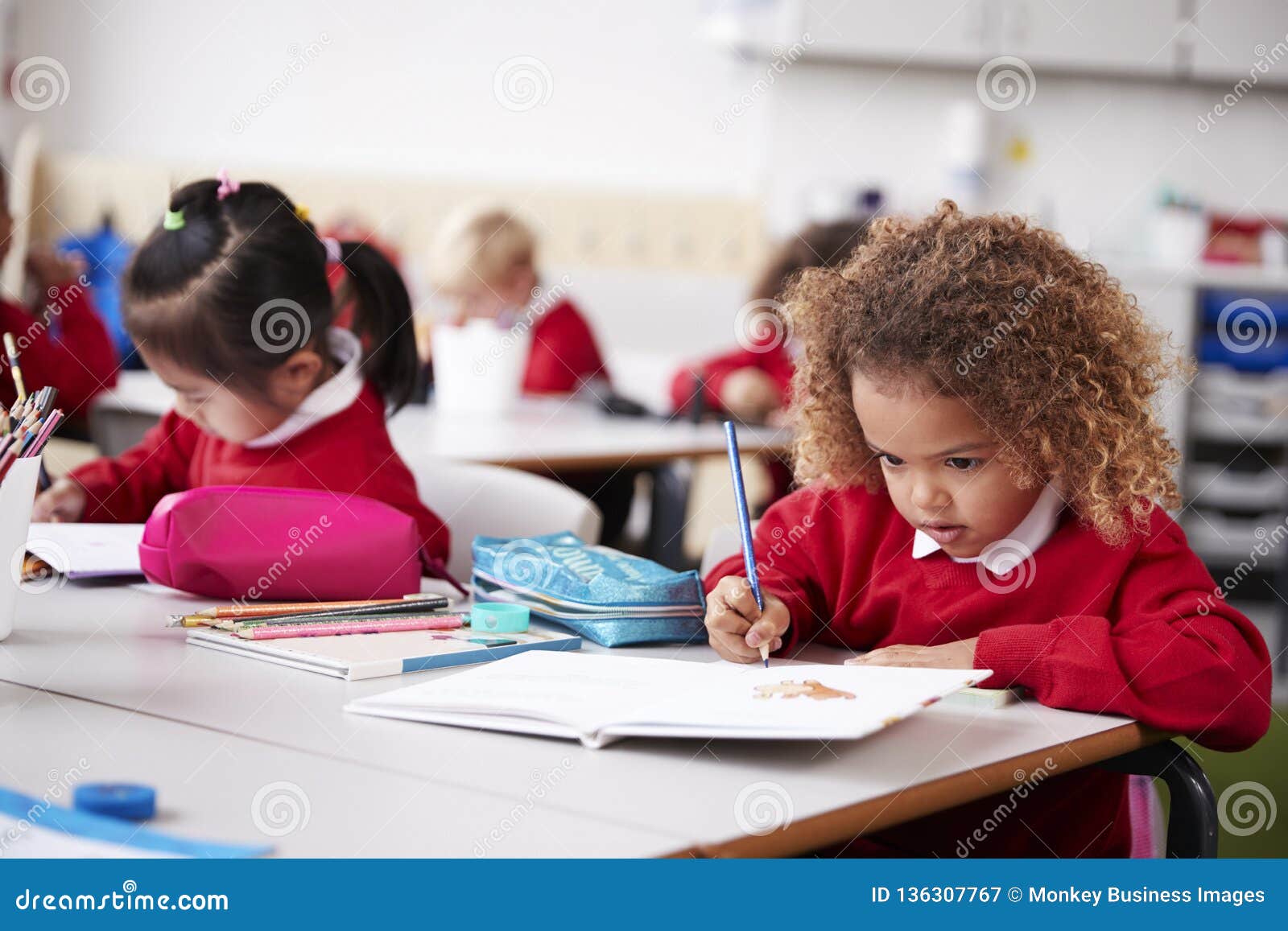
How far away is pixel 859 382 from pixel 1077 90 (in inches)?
172

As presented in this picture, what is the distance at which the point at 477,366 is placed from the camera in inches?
125

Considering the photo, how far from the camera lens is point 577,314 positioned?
12.8ft

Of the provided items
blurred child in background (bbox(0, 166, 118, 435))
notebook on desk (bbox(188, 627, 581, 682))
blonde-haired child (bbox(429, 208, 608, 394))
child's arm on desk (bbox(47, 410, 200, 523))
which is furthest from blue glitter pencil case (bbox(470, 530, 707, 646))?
blonde-haired child (bbox(429, 208, 608, 394))

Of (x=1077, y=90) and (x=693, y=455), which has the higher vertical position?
(x=1077, y=90)

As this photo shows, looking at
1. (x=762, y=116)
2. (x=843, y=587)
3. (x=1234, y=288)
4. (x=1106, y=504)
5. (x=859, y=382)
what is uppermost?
(x=762, y=116)

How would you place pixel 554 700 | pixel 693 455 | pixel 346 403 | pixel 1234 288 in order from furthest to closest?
pixel 1234 288
pixel 693 455
pixel 346 403
pixel 554 700

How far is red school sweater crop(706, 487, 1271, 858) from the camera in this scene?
3.69ft

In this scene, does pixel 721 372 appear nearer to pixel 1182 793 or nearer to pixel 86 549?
pixel 86 549

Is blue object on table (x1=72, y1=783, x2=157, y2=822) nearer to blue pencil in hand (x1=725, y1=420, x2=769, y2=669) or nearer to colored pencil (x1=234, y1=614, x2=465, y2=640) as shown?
colored pencil (x1=234, y1=614, x2=465, y2=640)

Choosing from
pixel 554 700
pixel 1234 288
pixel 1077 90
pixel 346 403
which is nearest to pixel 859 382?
pixel 554 700

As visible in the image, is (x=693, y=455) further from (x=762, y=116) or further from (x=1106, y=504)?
(x=762, y=116)

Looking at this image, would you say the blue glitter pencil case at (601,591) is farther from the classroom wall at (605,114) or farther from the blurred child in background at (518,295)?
the classroom wall at (605,114)

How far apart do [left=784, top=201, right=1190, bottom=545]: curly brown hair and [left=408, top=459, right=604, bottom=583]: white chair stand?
577 mm
